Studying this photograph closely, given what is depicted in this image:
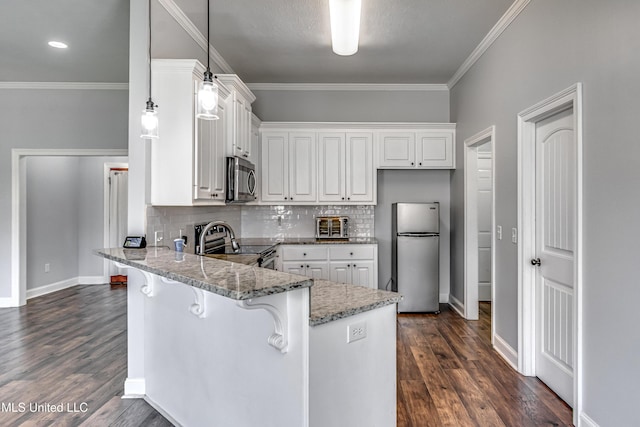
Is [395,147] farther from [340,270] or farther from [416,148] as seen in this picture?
[340,270]

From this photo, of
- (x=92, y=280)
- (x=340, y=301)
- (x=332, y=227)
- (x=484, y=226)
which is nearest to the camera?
(x=340, y=301)

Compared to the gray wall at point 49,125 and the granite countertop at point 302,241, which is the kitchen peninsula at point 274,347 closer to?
the granite countertop at point 302,241

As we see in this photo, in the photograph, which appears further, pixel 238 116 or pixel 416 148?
pixel 416 148

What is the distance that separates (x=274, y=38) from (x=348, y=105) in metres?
1.71

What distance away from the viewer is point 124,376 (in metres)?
2.88

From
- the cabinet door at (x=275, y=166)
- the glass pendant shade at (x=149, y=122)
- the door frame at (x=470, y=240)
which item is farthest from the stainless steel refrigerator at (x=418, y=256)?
the glass pendant shade at (x=149, y=122)

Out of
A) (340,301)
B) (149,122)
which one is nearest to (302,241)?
(149,122)

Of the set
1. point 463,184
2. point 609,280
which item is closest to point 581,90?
point 609,280

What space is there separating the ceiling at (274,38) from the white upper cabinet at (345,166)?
790 mm

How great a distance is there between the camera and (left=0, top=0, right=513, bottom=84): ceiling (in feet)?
10.0

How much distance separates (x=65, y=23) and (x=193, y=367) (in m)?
3.16

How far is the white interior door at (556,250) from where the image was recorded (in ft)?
8.09

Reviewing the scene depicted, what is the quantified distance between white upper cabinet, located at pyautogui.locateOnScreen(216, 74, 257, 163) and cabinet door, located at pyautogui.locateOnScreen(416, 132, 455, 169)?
7.24 ft

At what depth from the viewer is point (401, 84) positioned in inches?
199
